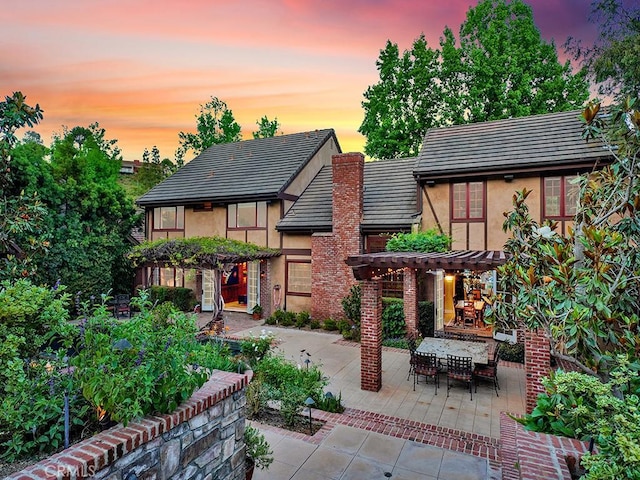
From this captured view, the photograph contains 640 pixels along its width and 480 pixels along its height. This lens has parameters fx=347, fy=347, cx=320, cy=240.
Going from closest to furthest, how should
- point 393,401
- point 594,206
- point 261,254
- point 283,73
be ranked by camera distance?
1. point 594,206
2. point 393,401
3. point 283,73
4. point 261,254

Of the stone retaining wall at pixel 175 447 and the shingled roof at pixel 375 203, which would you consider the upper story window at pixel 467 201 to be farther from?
the stone retaining wall at pixel 175 447

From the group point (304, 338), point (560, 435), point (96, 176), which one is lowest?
point (304, 338)

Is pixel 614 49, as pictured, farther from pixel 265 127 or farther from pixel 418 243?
pixel 265 127

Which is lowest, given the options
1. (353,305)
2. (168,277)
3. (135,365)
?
(353,305)

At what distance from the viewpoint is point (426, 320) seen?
494 inches

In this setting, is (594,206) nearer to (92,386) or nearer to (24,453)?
(92,386)

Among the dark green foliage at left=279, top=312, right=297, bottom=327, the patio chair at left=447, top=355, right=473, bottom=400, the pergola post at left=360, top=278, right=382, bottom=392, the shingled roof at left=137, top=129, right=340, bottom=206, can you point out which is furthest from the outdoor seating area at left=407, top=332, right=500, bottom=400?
the shingled roof at left=137, top=129, right=340, bottom=206

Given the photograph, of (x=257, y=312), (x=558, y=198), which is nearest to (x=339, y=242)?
(x=257, y=312)

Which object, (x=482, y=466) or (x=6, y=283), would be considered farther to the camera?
(x=482, y=466)

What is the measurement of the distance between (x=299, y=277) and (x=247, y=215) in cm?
410

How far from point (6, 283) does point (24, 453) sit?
156 centimetres

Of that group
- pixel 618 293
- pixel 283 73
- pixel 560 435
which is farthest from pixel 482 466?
pixel 283 73

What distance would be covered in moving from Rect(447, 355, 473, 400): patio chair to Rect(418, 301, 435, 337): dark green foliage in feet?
14.5

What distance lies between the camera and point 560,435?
4008mm
